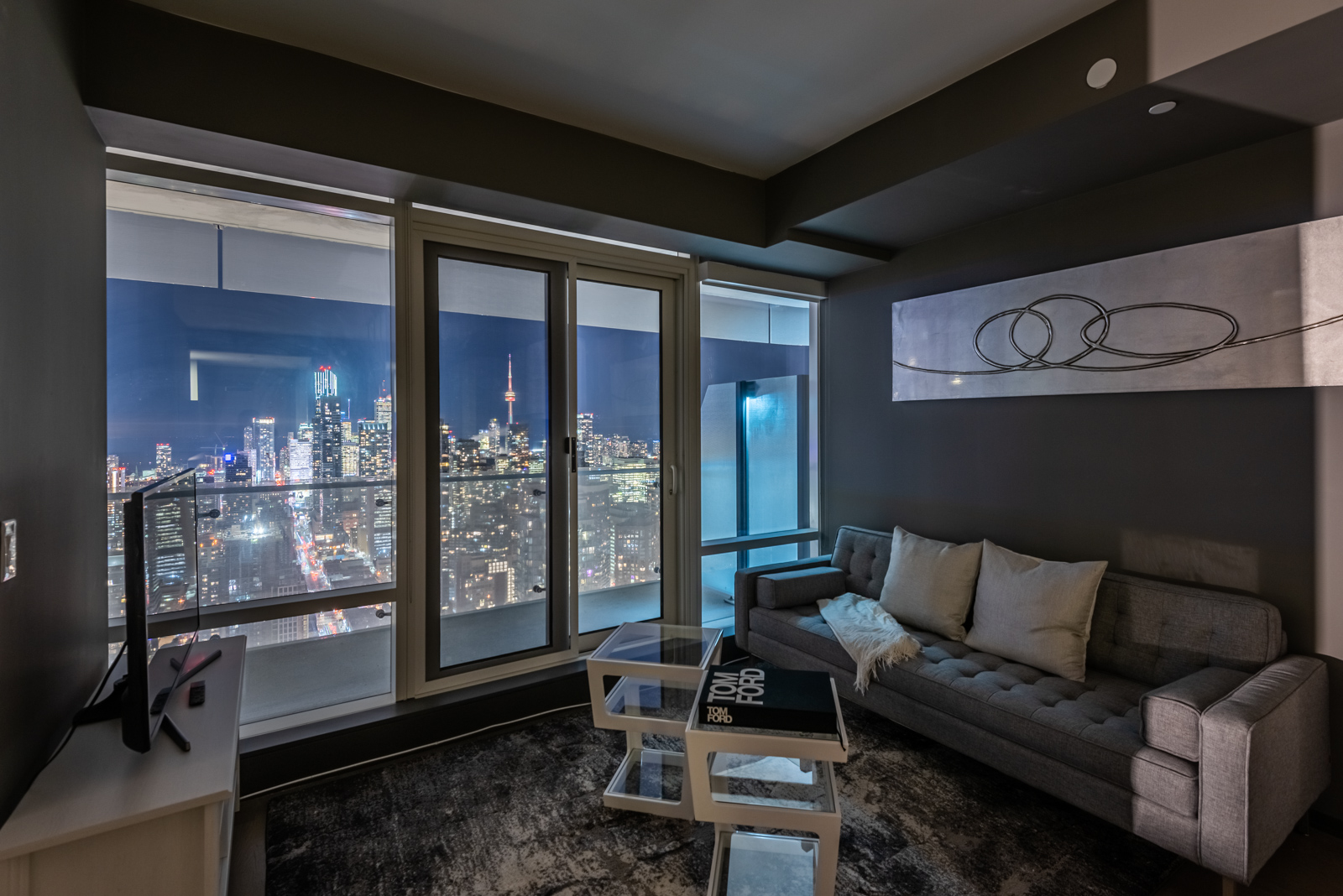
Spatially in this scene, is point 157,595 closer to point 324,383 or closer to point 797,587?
point 324,383

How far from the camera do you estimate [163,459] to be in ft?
7.87

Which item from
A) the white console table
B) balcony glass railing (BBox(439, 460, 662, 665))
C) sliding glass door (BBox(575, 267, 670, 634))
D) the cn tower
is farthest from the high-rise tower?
the white console table

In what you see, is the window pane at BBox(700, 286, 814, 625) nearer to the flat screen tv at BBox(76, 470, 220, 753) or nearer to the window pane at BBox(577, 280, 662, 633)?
the window pane at BBox(577, 280, 662, 633)

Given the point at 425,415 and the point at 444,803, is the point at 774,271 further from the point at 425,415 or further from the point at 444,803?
the point at 444,803

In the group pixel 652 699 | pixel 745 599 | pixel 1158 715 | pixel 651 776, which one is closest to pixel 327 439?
pixel 652 699

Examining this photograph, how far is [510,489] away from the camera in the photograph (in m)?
3.22

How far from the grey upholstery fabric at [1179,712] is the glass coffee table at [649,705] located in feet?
4.66

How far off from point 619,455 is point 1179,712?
2.69 metres

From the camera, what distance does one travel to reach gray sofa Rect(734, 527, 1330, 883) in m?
1.70

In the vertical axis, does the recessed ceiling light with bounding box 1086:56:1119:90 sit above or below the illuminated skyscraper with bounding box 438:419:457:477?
above

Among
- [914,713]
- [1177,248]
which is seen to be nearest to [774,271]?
[1177,248]

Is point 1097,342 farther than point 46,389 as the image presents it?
Yes

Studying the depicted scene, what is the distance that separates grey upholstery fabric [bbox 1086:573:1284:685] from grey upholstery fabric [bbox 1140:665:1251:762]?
9.5 inches

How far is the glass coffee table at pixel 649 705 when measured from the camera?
87.9 inches
